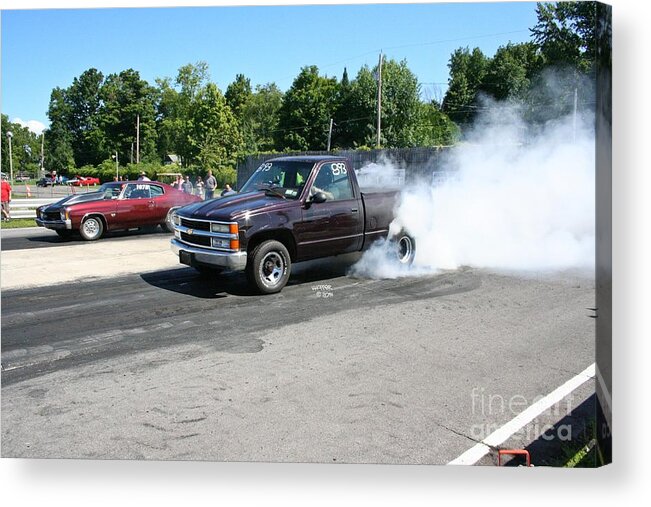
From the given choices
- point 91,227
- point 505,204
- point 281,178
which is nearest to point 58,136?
point 281,178

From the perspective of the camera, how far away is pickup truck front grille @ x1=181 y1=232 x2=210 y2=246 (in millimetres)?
7203

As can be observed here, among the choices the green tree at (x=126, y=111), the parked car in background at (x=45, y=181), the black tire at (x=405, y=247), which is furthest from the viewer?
the black tire at (x=405, y=247)

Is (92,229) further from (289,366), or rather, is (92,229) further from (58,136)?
(289,366)

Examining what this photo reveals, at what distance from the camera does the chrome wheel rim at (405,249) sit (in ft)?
27.1

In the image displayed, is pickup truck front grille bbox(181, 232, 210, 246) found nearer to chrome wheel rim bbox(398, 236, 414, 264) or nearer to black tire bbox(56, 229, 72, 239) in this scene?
chrome wheel rim bbox(398, 236, 414, 264)

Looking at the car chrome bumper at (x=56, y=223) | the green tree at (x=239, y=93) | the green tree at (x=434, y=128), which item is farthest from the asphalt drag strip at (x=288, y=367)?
the car chrome bumper at (x=56, y=223)

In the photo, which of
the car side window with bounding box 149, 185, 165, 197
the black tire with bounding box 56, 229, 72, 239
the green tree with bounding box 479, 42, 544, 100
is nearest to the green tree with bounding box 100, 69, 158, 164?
the car side window with bounding box 149, 185, 165, 197

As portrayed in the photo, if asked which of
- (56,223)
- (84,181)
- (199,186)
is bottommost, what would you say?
(56,223)

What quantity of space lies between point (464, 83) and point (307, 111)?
5.46 feet

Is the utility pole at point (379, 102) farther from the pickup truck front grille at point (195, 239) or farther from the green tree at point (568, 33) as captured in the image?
the pickup truck front grille at point (195, 239)

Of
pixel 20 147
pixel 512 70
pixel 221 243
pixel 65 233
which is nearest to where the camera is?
pixel 20 147

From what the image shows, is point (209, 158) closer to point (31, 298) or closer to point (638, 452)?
point (31, 298)

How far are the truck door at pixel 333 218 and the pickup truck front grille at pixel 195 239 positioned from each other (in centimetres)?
116

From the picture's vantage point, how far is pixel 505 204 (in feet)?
23.8
